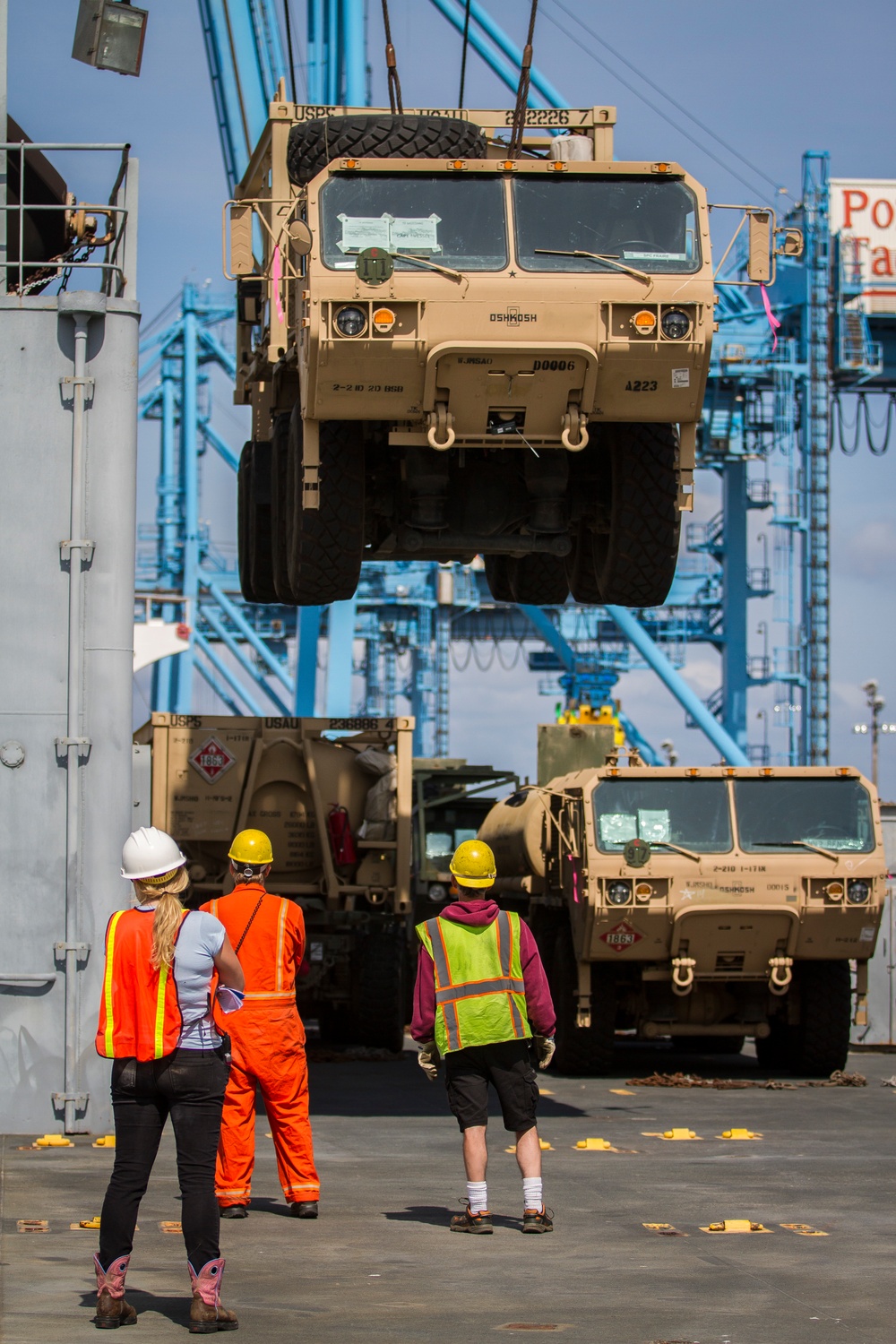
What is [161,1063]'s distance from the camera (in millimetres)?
6293

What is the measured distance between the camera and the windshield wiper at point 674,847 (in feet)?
48.7

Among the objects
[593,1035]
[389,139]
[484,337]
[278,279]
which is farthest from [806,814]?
[389,139]

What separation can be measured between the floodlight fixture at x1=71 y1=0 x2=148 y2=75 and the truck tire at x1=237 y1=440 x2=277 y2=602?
3150mm

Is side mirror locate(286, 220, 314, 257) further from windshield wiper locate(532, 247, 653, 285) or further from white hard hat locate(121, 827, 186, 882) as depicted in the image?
white hard hat locate(121, 827, 186, 882)

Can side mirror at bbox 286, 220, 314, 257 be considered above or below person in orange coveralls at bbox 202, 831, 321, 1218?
above

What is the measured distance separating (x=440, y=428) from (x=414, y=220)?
116cm

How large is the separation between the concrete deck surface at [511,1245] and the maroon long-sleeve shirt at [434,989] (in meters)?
0.85

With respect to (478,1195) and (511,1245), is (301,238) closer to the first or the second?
(478,1195)

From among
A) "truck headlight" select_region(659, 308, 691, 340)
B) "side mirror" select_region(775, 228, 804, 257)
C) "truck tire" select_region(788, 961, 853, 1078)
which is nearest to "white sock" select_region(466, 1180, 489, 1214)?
"truck headlight" select_region(659, 308, 691, 340)

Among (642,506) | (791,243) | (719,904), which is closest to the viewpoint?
(791,243)

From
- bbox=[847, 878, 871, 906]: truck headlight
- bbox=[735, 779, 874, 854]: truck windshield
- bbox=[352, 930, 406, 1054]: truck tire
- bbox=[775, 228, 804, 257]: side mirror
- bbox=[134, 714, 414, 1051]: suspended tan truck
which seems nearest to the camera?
bbox=[775, 228, 804, 257]: side mirror

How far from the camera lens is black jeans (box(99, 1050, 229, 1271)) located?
6.21 meters

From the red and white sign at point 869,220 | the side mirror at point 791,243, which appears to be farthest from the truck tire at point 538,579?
the red and white sign at point 869,220

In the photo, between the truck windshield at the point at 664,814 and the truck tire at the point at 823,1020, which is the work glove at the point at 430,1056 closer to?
the truck windshield at the point at 664,814
